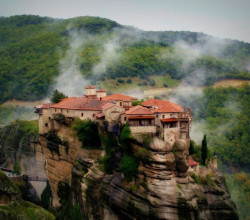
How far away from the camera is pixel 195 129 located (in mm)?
72875

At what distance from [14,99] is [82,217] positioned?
2500 inches

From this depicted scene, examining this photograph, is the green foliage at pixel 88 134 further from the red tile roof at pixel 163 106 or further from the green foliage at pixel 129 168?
the green foliage at pixel 129 168

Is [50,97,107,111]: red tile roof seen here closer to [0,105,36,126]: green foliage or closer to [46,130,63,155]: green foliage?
[46,130,63,155]: green foliage

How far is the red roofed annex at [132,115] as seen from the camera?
31031 mm

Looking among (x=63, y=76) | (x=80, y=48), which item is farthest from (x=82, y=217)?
(x=80, y=48)

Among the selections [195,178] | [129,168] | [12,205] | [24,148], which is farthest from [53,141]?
[12,205]

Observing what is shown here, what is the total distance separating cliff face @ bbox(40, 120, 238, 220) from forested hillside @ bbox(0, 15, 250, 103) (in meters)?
55.1

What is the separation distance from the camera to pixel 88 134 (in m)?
37.5

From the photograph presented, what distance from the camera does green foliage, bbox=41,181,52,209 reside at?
4700cm

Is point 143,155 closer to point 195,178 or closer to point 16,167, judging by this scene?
point 195,178

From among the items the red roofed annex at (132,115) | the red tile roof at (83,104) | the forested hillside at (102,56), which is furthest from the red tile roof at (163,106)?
the forested hillside at (102,56)

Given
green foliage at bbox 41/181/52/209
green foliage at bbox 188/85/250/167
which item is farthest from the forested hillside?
green foliage at bbox 41/181/52/209

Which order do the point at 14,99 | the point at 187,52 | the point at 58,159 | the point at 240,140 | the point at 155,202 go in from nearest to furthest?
the point at 155,202, the point at 58,159, the point at 240,140, the point at 14,99, the point at 187,52

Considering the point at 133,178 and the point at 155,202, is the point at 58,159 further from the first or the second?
the point at 155,202
